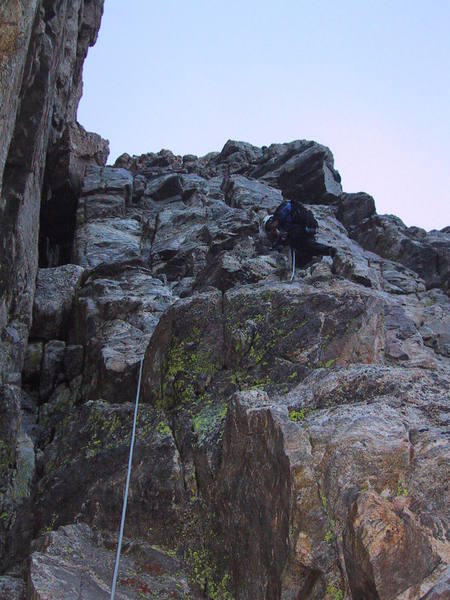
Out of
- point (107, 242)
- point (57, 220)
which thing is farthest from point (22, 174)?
point (57, 220)

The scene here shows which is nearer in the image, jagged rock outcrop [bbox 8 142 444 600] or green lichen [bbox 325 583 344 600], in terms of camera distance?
green lichen [bbox 325 583 344 600]

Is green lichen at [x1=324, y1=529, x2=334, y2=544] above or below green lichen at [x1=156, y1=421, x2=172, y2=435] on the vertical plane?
below

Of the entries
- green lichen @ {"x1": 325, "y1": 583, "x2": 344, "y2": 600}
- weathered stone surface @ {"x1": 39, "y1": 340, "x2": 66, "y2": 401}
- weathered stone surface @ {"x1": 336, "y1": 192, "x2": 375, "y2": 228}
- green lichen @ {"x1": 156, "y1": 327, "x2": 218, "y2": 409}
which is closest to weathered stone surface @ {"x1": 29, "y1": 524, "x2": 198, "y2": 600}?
green lichen @ {"x1": 325, "y1": 583, "x2": 344, "y2": 600}

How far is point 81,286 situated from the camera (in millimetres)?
17484

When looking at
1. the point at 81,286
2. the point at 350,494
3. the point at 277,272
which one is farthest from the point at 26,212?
the point at 350,494

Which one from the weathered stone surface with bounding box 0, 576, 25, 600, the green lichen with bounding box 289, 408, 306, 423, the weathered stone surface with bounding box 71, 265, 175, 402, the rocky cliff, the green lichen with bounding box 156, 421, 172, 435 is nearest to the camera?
the rocky cliff

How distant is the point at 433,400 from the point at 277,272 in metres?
8.54

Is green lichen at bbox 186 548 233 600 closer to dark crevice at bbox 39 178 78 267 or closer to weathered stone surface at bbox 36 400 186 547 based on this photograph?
weathered stone surface at bbox 36 400 186 547

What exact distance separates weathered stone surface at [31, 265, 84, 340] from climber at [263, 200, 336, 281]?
18.0 feet

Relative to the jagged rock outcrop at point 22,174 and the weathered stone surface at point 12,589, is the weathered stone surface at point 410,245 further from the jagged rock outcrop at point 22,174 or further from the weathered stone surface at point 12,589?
the weathered stone surface at point 12,589

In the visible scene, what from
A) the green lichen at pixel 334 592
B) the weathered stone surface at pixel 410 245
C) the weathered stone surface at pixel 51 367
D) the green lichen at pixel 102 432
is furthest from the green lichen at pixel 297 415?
the weathered stone surface at pixel 410 245

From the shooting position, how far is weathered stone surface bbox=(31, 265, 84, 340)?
1597 cm

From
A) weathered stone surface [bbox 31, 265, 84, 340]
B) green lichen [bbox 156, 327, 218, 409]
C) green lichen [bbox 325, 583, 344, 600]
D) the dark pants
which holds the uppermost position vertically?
the dark pants

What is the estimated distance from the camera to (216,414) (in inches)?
403
